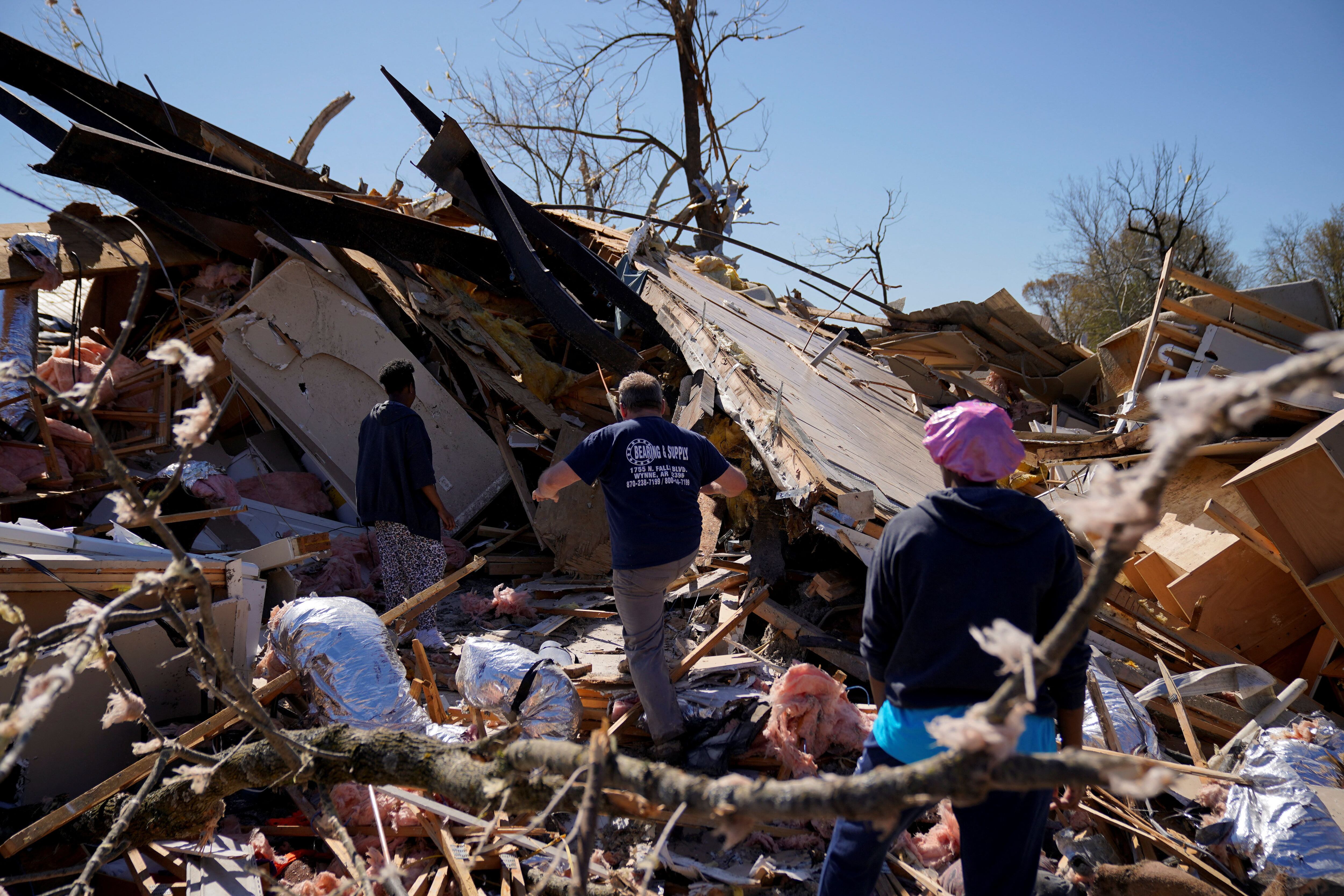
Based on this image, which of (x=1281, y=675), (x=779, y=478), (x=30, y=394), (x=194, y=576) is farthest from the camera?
(x=30, y=394)

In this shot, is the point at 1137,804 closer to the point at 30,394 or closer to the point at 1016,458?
the point at 1016,458

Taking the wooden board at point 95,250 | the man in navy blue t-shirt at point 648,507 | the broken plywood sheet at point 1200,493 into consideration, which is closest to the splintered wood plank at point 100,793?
the man in navy blue t-shirt at point 648,507

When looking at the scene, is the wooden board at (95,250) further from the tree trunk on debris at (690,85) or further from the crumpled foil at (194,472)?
the tree trunk on debris at (690,85)

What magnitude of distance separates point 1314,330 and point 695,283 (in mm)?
6143

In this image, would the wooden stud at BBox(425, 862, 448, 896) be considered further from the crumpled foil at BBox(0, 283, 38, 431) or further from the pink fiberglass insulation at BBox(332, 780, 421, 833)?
the crumpled foil at BBox(0, 283, 38, 431)

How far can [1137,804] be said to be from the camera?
3.16 m

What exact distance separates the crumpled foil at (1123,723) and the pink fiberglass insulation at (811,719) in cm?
96

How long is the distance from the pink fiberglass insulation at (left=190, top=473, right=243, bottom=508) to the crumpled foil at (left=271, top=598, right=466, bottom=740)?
10.2 ft

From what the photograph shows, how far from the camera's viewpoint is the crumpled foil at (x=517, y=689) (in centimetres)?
341

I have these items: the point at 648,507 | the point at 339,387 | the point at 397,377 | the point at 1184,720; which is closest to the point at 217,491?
the point at 339,387

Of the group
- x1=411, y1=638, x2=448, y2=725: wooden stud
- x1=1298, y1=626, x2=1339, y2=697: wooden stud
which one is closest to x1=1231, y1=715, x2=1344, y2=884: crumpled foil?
x1=1298, y1=626, x2=1339, y2=697: wooden stud

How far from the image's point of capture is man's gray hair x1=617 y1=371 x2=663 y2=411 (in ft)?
11.3

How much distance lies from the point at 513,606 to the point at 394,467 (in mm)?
1343

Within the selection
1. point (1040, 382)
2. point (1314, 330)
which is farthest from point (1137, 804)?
point (1040, 382)
